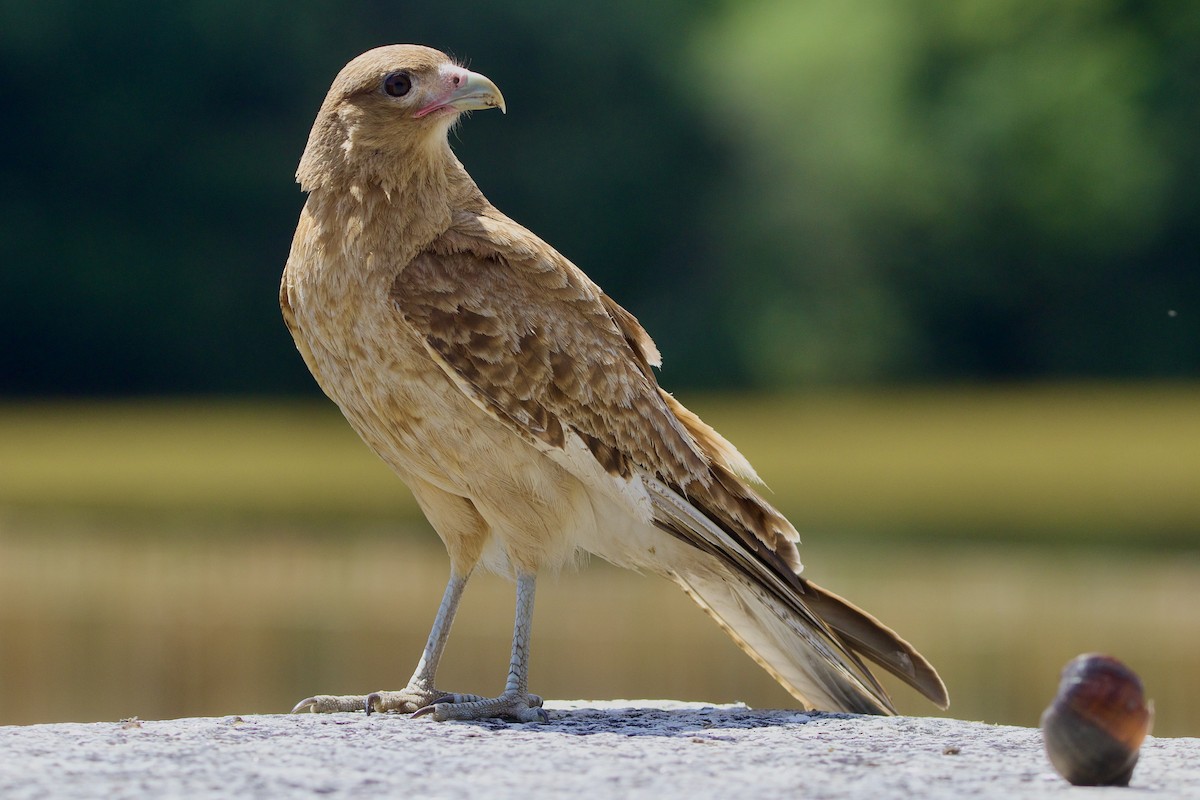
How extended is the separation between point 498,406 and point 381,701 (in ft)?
3.34

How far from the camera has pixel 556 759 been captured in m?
4.12

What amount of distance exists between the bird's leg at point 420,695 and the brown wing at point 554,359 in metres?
0.72

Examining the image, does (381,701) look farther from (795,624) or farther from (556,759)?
(795,624)

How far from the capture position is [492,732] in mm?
4637

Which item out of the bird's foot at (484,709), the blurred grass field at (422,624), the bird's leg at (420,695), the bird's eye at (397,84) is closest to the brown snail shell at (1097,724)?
the bird's foot at (484,709)

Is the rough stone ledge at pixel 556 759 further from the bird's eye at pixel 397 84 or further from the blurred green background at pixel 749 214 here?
the blurred green background at pixel 749 214

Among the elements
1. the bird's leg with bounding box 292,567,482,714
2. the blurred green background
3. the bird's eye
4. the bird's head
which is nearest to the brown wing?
the bird's head

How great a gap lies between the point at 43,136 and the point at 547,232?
9216 millimetres

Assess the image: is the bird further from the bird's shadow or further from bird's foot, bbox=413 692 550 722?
the bird's shadow

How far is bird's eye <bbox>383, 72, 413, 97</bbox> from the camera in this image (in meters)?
5.30

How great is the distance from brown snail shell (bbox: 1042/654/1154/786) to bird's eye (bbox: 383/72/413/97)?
2.82 metres

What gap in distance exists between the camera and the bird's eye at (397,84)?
5297mm

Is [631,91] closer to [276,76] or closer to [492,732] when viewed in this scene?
[276,76]

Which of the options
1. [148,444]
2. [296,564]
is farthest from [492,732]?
[148,444]
